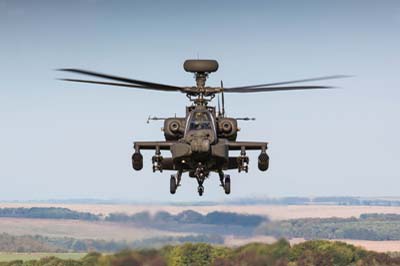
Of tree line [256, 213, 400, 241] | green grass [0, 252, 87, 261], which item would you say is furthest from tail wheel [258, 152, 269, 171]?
green grass [0, 252, 87, 261]

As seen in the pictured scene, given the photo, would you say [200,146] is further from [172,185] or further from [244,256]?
[244,256]

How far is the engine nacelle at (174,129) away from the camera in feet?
135

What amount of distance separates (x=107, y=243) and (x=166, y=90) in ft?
124

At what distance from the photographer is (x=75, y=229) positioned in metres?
116

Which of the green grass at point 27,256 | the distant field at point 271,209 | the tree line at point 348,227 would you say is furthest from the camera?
the tree line at point 348,227

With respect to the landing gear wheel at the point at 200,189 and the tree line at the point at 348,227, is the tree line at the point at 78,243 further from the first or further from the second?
the tree line at the point at 348,227

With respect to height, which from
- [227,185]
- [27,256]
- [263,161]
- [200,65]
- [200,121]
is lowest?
[27,256]

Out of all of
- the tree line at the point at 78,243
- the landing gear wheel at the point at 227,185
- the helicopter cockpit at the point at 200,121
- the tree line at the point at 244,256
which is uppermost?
the helicopter cockpit at the point at 200,121

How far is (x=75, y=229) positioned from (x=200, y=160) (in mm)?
79828

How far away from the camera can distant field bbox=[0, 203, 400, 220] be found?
5497 cm

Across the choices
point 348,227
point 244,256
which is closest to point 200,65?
point 244,256

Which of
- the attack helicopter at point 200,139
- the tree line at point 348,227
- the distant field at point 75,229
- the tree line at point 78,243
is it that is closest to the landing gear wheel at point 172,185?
the attack helicopter at point 200,139

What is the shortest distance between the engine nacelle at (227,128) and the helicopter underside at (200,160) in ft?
3.72

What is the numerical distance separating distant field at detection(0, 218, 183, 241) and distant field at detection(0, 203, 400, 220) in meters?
1.36
